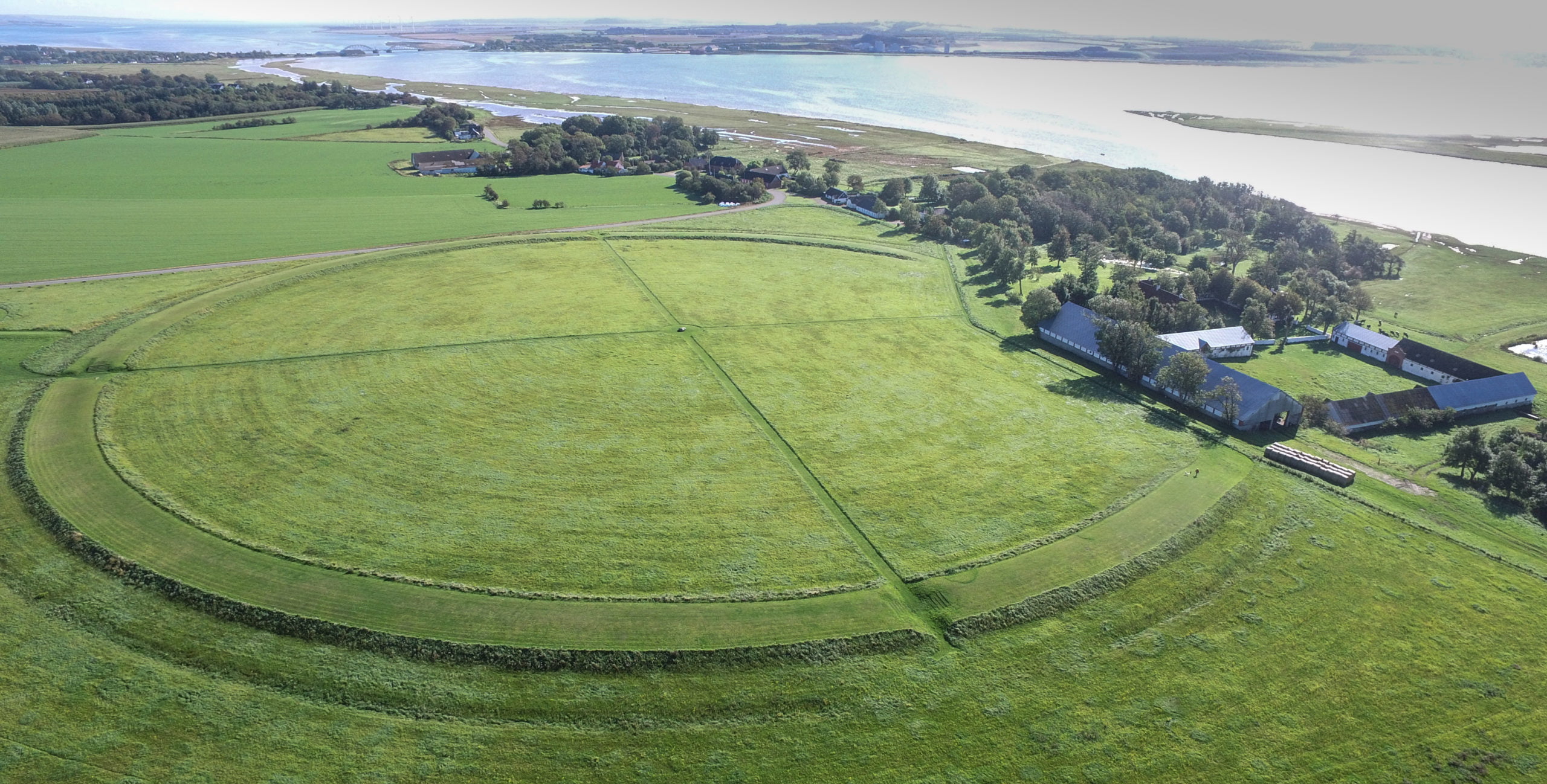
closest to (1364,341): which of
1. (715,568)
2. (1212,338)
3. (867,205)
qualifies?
(1212,338)

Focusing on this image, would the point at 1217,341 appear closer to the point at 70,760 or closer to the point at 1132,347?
the point at 1132,347

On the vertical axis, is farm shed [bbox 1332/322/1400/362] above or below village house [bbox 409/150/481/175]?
below

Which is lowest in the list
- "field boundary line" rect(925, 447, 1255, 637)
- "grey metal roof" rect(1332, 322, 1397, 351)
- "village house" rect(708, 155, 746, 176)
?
"field boundary line" rect(925, 447, 1255, 637)

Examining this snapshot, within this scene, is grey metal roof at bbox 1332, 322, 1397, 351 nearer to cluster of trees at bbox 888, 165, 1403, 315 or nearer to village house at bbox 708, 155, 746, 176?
cluster of trees at bbox 888, 165, 1403, 315

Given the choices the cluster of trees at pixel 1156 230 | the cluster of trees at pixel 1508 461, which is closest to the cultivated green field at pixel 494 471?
the cluster of trees at pixel 1508 461

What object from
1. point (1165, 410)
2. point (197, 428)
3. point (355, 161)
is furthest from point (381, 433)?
point (355, 161)

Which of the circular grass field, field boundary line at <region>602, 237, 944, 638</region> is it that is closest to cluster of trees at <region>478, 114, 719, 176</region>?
the circular grass field
